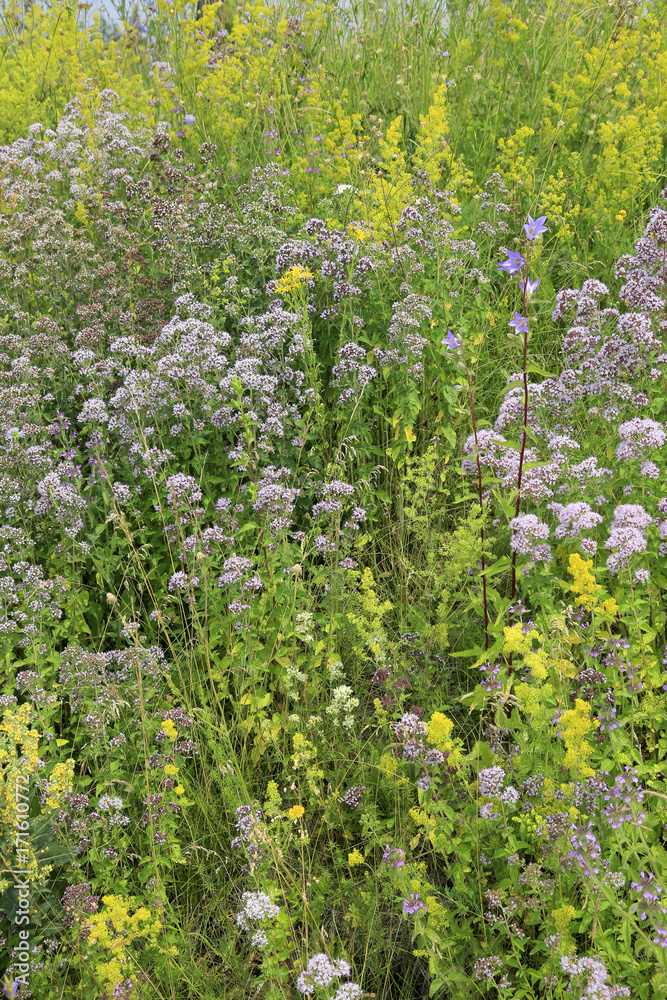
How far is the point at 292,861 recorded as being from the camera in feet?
8.45

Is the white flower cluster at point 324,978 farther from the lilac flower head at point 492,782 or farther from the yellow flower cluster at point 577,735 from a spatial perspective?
the yellow flower cluster at point 577,735

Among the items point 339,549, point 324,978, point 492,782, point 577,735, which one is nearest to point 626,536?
point 577,735

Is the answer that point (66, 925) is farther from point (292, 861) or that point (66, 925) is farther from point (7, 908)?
point (292, 861)

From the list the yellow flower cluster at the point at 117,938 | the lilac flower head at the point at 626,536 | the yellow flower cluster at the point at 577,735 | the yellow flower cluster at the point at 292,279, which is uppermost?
the yellow flower cluster at the point at 292,279

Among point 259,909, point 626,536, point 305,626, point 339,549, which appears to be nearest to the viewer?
point 259,909

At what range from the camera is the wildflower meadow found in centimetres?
218

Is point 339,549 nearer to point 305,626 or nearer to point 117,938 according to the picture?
point 305,626

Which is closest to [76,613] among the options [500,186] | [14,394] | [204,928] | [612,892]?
[14,394]

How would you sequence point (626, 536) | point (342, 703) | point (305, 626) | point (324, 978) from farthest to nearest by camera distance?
point (305, 626) → point (342, 703) → point (626, 536) → point (324, 978)

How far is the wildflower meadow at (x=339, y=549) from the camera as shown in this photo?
2184mm

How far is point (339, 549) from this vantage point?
130 inches

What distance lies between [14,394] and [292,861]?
8.53ft

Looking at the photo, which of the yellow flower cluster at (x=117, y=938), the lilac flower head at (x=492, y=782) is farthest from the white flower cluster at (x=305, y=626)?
the yellow flower cluster at (x=117, y=938)

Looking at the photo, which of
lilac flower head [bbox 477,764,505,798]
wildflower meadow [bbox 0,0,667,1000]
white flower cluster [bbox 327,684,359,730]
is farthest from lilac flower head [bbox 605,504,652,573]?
white flower cluster [bbox 327,684,359,730]
